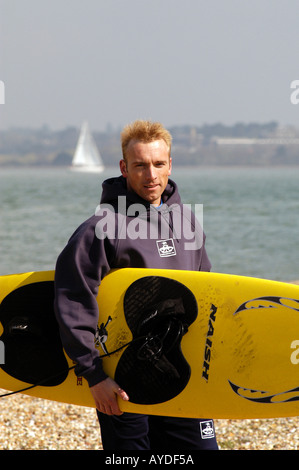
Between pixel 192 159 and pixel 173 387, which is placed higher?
pixel 173 387

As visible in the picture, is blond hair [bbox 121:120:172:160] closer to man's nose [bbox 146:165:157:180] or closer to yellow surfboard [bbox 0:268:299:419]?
man's nose [bbox 146:165:157:180]

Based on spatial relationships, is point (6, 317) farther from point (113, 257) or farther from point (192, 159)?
point (192, 159)

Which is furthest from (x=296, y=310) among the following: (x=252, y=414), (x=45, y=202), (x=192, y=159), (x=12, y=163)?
(x=12, y=163)

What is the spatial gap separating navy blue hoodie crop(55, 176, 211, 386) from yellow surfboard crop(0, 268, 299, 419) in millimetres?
109

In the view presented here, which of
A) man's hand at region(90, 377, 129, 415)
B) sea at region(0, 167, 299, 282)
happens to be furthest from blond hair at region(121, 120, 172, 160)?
sea at region(0, 167, 299, 282)

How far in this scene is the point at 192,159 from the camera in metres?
107

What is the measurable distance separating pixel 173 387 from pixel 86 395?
0.40 m

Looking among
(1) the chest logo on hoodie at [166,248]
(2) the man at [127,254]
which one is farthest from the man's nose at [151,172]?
(1) the chest logo on hoodie at [166,248]

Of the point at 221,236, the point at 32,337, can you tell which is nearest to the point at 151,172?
the point at 32,337

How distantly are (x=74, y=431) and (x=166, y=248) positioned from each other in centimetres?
200

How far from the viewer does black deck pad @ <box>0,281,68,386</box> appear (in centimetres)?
284

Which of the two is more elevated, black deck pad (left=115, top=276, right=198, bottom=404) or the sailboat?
black deck pad (left=115, top=276, right=198, bottom=404)

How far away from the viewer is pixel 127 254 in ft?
8.38

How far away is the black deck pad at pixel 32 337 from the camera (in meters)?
2.84
